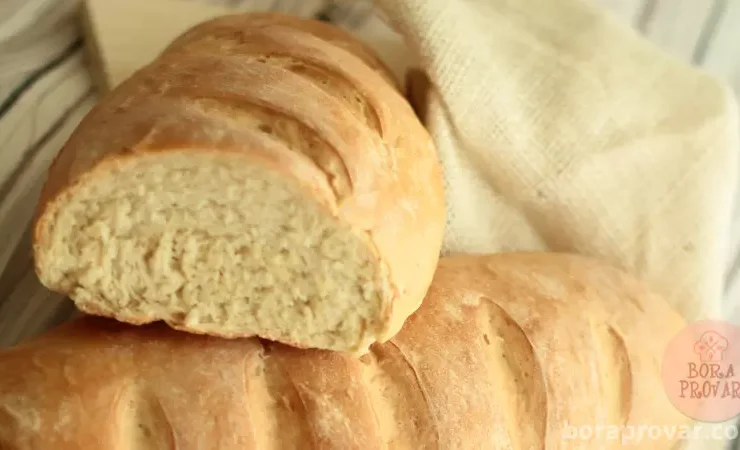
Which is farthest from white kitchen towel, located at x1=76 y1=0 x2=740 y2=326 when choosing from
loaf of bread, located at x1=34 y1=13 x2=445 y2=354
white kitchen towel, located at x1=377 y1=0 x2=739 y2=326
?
loaf of bread, located at x1=34 y1=13 x2=445 y2=354

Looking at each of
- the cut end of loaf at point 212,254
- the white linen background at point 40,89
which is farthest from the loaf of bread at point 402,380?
the white linen background at point 40,89

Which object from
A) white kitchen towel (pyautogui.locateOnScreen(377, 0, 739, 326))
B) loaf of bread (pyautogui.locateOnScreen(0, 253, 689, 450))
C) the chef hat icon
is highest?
white kitchen towel (pyautogui.locateOnScreen(377, 0, 739, 326))

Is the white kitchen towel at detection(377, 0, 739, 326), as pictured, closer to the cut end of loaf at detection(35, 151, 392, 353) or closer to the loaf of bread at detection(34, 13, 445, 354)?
the loaf of bread at detection(34, 13, 445, 354)

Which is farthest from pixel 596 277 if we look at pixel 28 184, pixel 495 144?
pixel 28 184

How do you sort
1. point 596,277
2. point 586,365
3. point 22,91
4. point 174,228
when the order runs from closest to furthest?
1. point 174,228
2. point 586,365
3. point 596,277
4. point 22,91

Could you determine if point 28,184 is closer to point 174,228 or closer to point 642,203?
point 174,228

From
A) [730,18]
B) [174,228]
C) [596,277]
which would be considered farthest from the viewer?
[730,18]

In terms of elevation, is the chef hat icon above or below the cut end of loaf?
below

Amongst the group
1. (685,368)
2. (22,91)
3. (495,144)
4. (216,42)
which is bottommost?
(685,368)
